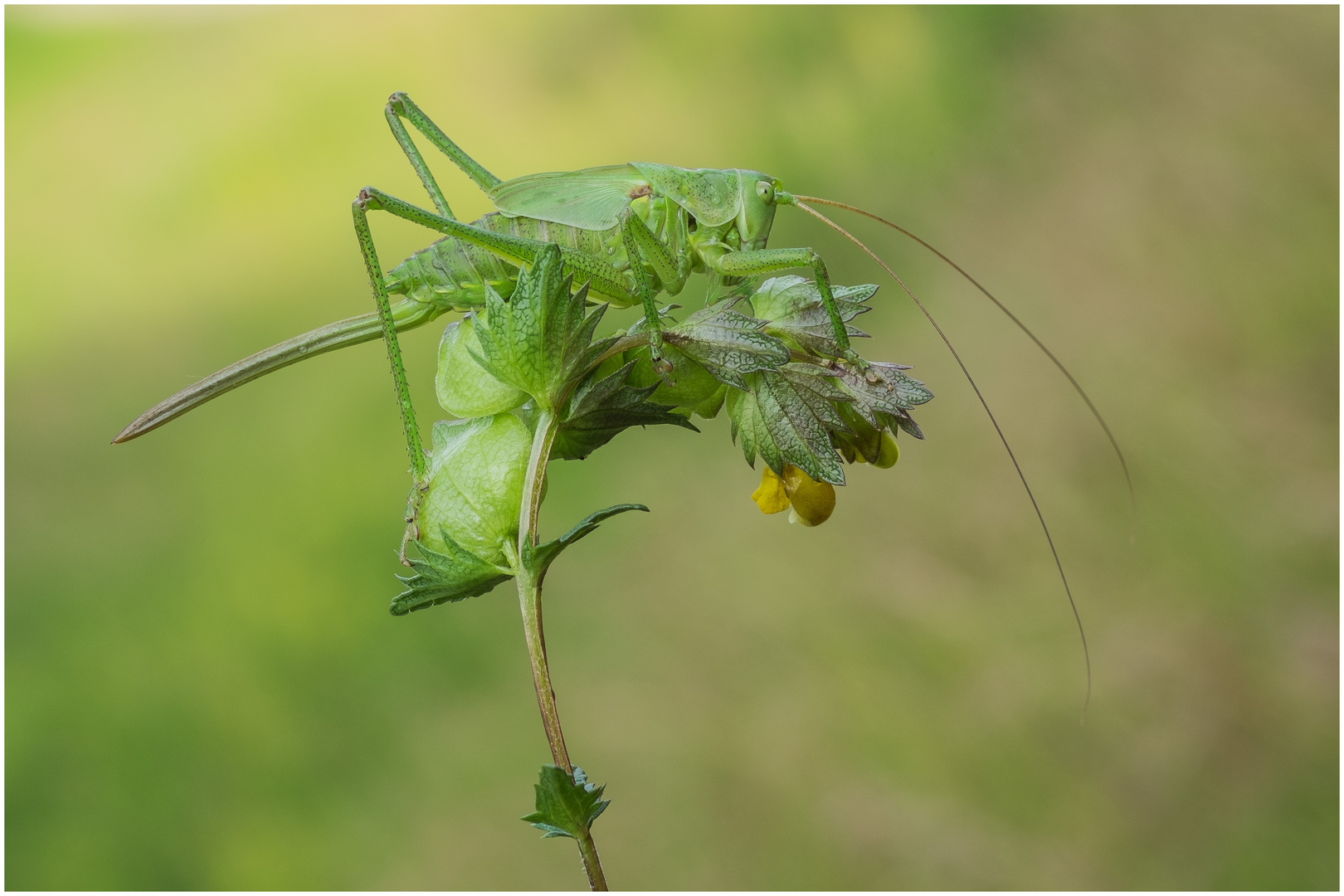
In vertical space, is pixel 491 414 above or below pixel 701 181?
below

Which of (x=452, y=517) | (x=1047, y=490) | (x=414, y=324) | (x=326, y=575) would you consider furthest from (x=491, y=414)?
(x=1047, y=490)

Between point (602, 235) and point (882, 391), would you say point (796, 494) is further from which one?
point (602, 235)

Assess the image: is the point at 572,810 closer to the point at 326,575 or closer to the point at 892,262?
the point at 326,575

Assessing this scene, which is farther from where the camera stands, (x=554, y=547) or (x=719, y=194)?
(x=719, y=194)

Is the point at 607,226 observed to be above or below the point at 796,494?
above

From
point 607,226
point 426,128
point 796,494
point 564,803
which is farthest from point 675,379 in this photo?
point 426,128

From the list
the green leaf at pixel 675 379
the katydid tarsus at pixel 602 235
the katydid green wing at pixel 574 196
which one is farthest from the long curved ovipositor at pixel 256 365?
the green leaf at pixel 675 379

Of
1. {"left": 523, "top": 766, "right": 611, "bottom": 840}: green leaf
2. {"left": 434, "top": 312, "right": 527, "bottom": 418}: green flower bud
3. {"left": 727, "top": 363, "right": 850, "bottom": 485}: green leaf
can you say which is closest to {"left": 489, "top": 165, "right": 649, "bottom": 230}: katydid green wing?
{"left": 434, "top": 312, "right": 527, "bottom": 418}: green flower bud

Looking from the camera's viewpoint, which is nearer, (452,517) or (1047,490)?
(452,517)
